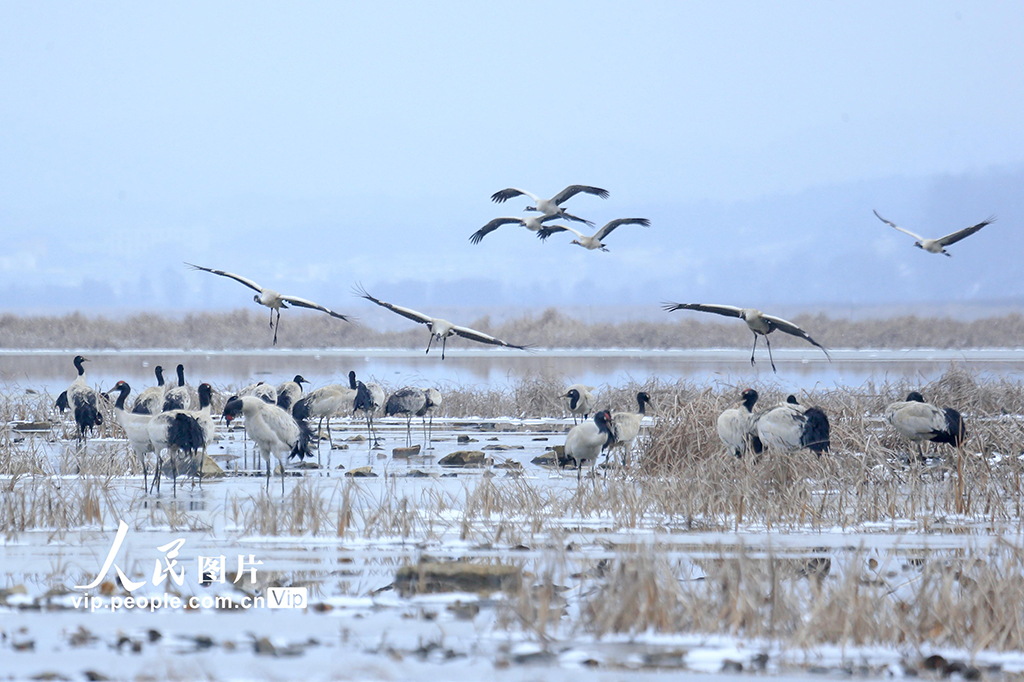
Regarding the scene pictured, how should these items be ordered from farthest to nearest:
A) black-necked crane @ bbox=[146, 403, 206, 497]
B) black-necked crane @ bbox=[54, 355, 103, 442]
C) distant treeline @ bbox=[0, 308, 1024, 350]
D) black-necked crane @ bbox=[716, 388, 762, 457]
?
distant treeline @ bbox=[0, 308, 1024, 350]
black-necked crane @ bbox=[54, 355, 103, 442]
black-necked crane @ bbox=[716, 388, 762, 457]
black-necked crane @ bbox=[146, 403, 206, 497]

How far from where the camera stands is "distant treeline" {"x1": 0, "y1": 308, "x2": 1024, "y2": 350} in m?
48.9

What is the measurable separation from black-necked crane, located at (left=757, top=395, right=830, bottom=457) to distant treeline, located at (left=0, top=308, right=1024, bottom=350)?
36.4m

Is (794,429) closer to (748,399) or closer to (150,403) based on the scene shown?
(748,399)

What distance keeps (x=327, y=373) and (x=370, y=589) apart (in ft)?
80.2

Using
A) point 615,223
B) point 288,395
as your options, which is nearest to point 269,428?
point 288,395

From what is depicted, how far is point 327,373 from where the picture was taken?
30.0 m

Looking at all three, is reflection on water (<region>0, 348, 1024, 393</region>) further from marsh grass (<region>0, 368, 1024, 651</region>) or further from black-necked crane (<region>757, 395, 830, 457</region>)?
black-necked crane (<region>757, 395, 830, 457</region>)

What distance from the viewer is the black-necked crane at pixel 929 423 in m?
10.0

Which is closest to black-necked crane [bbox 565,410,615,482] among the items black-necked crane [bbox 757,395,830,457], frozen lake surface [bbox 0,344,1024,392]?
black-necked crane [bbox 757,395,830,457]

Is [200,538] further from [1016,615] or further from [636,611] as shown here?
[1016,615]

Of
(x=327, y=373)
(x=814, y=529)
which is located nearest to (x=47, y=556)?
(x=814, y=529)

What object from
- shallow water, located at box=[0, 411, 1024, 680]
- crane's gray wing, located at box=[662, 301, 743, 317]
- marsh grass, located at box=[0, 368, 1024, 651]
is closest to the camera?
shallow water, located at box=[0, 411, 1024, 680]

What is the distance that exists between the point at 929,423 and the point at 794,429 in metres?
1.61

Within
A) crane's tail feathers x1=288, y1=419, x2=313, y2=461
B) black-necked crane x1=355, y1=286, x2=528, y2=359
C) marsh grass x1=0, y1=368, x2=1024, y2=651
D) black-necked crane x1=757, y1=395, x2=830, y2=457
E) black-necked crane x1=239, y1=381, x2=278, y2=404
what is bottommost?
marsh grass x1=0, y1=368, x2=1024, y2=651
